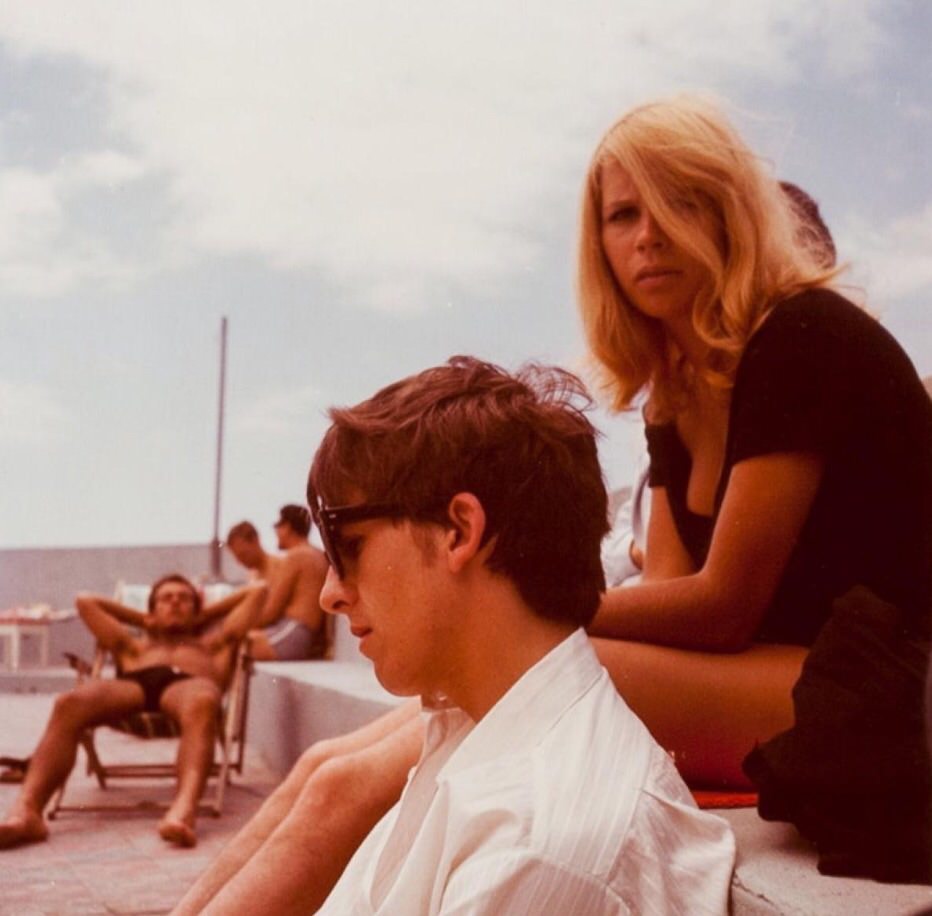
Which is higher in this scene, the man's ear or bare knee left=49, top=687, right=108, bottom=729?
the man's ear

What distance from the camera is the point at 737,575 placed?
2.01 m

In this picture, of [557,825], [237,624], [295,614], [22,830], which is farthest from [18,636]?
[557,825]

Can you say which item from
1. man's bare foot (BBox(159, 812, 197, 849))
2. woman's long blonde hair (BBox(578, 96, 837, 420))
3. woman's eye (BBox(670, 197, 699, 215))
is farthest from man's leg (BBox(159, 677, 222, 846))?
woman's eye (BBox(670, 197, 699, 215))

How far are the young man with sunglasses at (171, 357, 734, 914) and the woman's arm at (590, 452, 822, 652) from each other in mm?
450

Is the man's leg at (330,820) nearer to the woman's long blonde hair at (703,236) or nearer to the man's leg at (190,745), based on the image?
the woman's long blonde hair at (703,236)

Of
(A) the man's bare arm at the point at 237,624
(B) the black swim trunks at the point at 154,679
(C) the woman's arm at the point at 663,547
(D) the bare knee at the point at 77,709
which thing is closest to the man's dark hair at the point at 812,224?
(C) the woman's arm at the point at 663,547

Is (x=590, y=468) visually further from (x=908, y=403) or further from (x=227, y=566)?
(x=227, y=566)

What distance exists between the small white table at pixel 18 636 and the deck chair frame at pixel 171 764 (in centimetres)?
985

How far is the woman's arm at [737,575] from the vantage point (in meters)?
1.99

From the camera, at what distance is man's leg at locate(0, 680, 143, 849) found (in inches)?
214

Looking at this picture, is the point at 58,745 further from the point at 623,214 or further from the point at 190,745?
the point at 623,214

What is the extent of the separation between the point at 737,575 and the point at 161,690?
511cm

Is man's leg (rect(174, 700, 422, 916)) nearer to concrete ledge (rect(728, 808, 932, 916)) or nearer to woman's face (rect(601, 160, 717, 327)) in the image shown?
concrete ledge (rect(728, 808, 932, 916))

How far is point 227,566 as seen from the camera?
2128 centimetres
